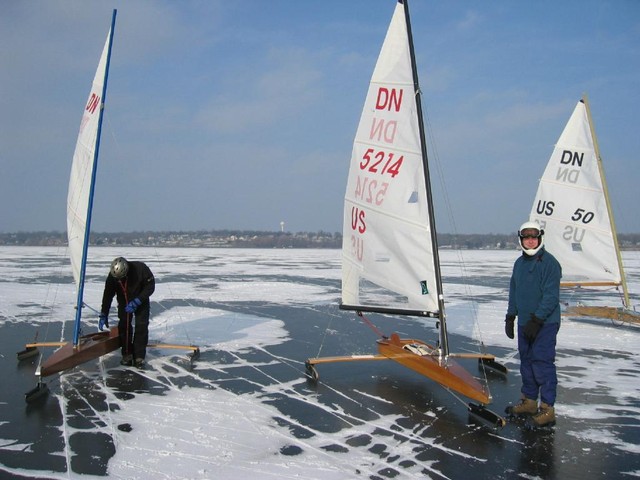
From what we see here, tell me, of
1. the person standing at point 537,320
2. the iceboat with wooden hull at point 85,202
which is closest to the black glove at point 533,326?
the person standing at point 537,320

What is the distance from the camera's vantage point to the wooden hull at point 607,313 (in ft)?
27.0

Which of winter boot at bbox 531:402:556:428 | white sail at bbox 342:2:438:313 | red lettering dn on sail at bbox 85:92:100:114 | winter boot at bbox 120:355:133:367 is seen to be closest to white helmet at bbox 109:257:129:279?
winter boot at bbox 120:355:133:367

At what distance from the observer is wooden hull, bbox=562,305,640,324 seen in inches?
324

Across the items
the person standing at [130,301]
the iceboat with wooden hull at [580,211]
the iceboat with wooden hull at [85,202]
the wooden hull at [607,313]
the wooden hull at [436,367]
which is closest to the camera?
the wooden hull at [436,367]

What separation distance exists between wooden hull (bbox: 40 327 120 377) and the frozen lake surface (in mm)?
226

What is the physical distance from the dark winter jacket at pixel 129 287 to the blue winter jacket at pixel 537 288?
383cm

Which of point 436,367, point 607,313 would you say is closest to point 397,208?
point 436,367

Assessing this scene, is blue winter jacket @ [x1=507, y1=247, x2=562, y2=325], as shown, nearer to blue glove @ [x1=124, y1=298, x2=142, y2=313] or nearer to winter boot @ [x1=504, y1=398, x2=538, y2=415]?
winter boot @ [x1=504, y1=398, x2=538, y2=415]

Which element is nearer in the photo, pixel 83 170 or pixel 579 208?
pixel 83 170

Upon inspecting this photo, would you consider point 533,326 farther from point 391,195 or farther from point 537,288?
point 391,195

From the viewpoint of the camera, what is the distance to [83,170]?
17.5 ft

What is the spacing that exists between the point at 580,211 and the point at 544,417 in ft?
21.7

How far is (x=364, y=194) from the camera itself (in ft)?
17.6

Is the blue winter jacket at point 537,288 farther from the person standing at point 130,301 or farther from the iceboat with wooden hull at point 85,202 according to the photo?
the iceboat with wooden hull at point 85,202
